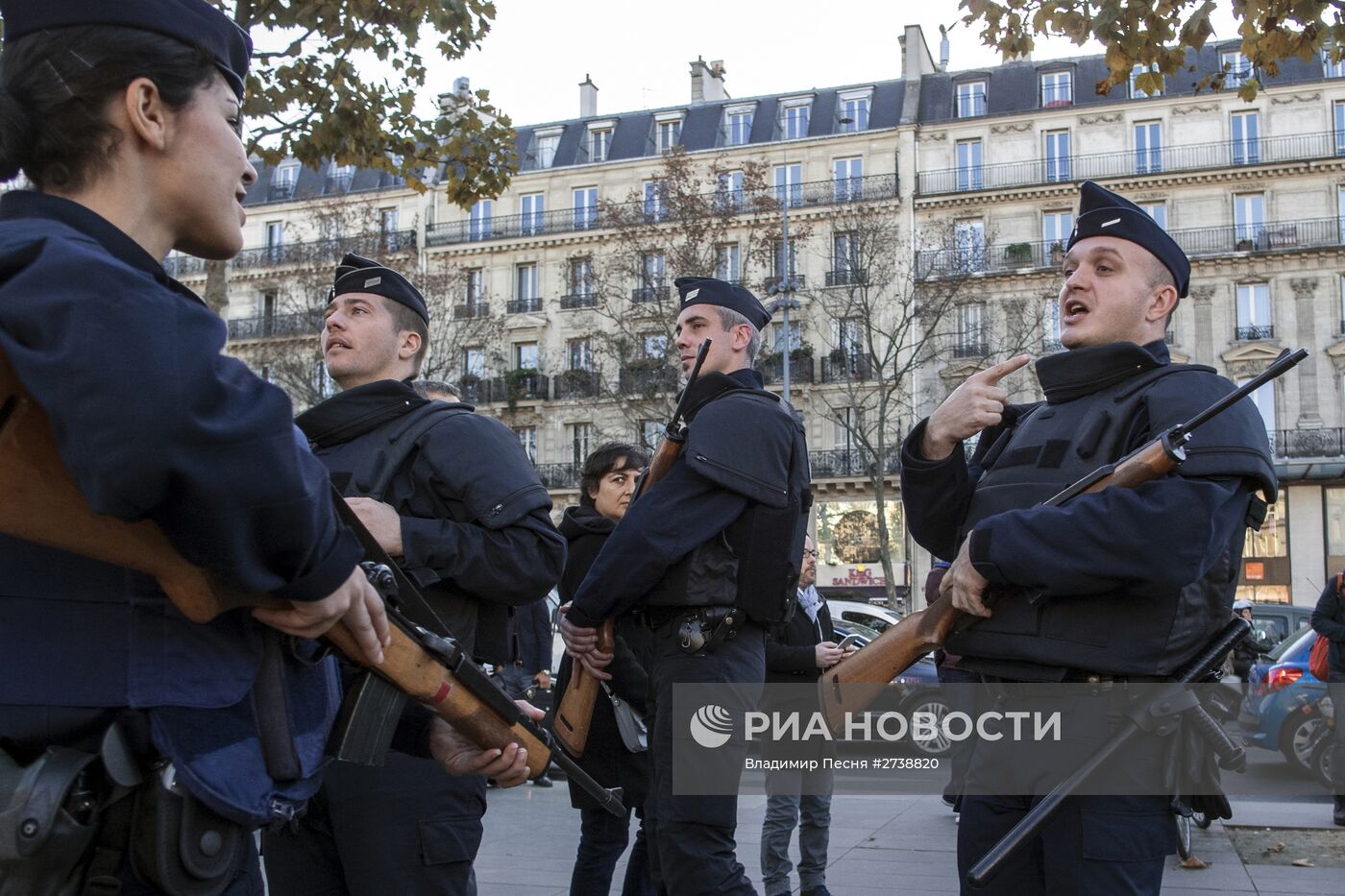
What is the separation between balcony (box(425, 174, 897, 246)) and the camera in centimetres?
4481

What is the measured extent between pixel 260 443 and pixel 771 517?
9.41 ft

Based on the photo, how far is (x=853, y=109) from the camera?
47750 millimetres

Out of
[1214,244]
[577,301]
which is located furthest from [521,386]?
[1214,244]

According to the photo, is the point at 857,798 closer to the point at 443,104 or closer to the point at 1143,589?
the point at 443,104

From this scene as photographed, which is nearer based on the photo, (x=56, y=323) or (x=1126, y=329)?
(x=56, y=323)

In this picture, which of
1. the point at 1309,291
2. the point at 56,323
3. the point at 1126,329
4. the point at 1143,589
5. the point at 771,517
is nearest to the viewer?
the point at 56,323

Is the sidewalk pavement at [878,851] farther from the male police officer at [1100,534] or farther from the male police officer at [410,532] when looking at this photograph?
the male police officer at [1100,534]

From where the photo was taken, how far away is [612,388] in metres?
44.9

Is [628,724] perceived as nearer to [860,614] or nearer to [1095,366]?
[1095,366]

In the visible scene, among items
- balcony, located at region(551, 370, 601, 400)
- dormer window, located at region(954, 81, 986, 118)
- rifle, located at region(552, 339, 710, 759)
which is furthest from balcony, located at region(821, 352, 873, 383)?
rifle, located at region(552, 339, 710, 759)

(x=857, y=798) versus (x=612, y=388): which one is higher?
(x=612, y=388)

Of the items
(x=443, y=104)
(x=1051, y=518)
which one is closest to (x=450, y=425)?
(x=1051, y=518)

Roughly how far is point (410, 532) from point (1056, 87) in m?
45.9

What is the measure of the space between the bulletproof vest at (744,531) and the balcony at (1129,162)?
134ft
